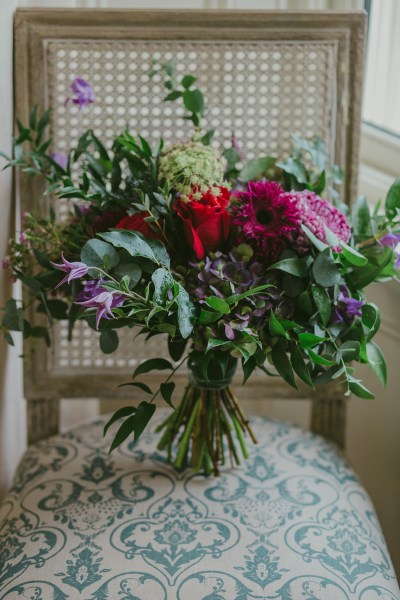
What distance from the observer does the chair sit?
795mm

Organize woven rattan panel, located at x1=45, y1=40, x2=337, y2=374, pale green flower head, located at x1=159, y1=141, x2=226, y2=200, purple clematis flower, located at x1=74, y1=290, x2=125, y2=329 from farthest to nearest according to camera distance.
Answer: woven rattan panel, located at x1=45, y1=40, x2=337, y2=374 → pale green flower head, located at x1=159, y1=141, x2=226, y2=200 → purple clematis flower, located at x1=74, y1=290, x2=125, y2=329

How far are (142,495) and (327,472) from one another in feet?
0.87

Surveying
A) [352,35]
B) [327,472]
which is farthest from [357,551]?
[352,35]

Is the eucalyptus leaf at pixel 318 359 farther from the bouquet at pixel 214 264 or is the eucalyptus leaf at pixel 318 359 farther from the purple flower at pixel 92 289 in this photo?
the purple flower at pixel 92 289

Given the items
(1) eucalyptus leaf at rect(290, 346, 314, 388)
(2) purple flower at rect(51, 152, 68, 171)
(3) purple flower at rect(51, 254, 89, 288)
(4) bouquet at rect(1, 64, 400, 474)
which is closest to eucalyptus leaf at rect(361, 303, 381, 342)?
(4) bouquet at rect(1, 64, 400, 474)

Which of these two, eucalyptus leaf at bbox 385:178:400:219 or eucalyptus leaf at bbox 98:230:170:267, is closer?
eucalyptus leaf at bbox 98:230:170:267

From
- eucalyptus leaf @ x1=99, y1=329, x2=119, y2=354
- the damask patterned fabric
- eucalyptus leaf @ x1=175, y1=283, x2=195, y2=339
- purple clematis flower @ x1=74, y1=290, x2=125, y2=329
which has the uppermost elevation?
purple clematis flower @ x1=74, y1=290, x2=125, y2=329

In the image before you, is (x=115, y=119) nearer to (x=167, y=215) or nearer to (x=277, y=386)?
(x=167, y=215)

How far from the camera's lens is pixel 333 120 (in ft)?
3.36

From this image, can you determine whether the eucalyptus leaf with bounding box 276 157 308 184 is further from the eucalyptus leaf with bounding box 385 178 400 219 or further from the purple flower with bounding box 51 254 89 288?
the purple flower with bounding box 51 254 89 288

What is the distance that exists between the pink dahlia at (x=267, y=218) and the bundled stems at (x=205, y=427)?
24 centimetres

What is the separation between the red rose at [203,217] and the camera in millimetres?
761

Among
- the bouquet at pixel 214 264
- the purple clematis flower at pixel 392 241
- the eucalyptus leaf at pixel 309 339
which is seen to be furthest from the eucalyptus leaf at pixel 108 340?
the purple clematis flower at pixel 392 241

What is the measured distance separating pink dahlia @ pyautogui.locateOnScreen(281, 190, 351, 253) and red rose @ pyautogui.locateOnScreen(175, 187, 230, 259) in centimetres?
7
